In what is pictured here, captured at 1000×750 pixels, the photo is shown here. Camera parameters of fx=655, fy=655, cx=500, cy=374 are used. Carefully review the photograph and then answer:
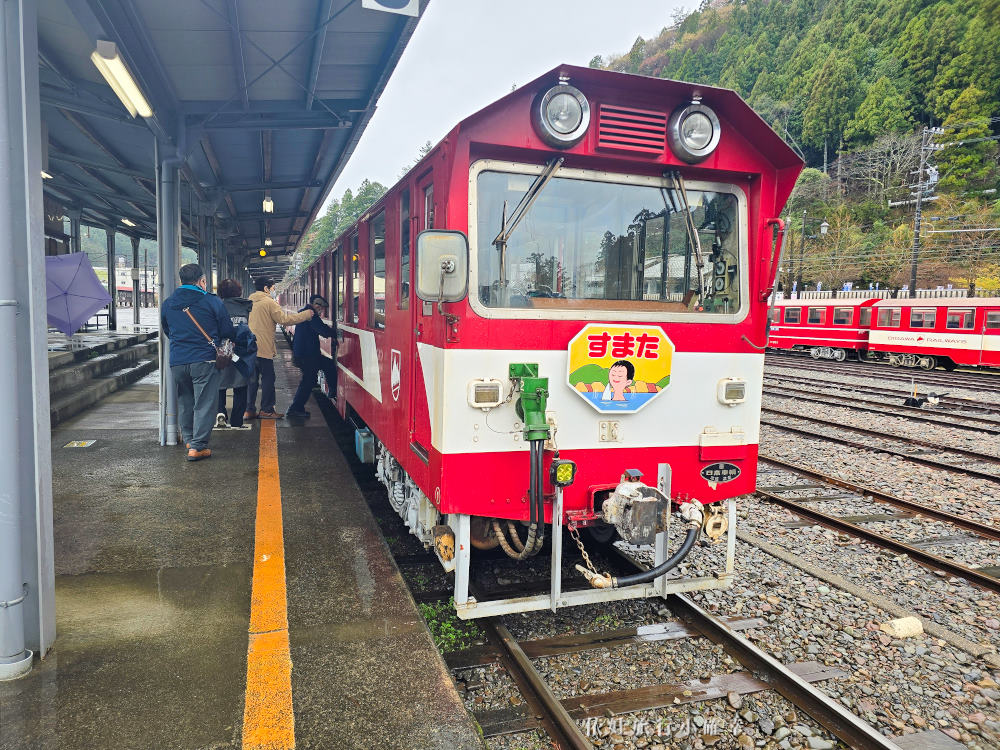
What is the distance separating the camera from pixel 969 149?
4769 cm

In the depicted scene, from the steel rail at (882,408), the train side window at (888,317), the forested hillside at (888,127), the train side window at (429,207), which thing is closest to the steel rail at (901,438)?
the steel rail at (882,408)

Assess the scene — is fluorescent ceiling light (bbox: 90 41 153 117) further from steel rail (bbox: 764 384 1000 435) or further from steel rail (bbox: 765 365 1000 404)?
steel rail (bbox: 765 365 1000 404)

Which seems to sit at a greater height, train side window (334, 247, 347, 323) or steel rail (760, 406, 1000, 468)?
train side window (334, 247, 347, 323)

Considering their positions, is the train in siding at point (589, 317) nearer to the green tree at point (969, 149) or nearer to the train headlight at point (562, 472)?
the train headlight at point (562, 472)

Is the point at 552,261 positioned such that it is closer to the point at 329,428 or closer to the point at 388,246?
the point at 388,246

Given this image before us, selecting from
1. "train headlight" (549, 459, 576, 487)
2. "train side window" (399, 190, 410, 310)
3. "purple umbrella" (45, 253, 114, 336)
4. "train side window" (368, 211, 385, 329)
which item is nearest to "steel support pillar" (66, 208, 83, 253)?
"purple umbrella" (45, 253, 114, 336)

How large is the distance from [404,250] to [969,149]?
57.7 meters

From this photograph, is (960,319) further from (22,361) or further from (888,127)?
(888,127)

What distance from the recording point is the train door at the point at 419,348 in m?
3.78

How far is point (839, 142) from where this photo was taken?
2357 inches

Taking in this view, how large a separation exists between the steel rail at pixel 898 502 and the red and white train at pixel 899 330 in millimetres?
9894

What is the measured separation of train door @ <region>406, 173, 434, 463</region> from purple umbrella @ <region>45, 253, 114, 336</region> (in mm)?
9899

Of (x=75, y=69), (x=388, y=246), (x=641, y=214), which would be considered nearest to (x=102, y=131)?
(x=75, y=69)

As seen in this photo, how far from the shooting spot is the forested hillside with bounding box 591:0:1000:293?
4128 cm
